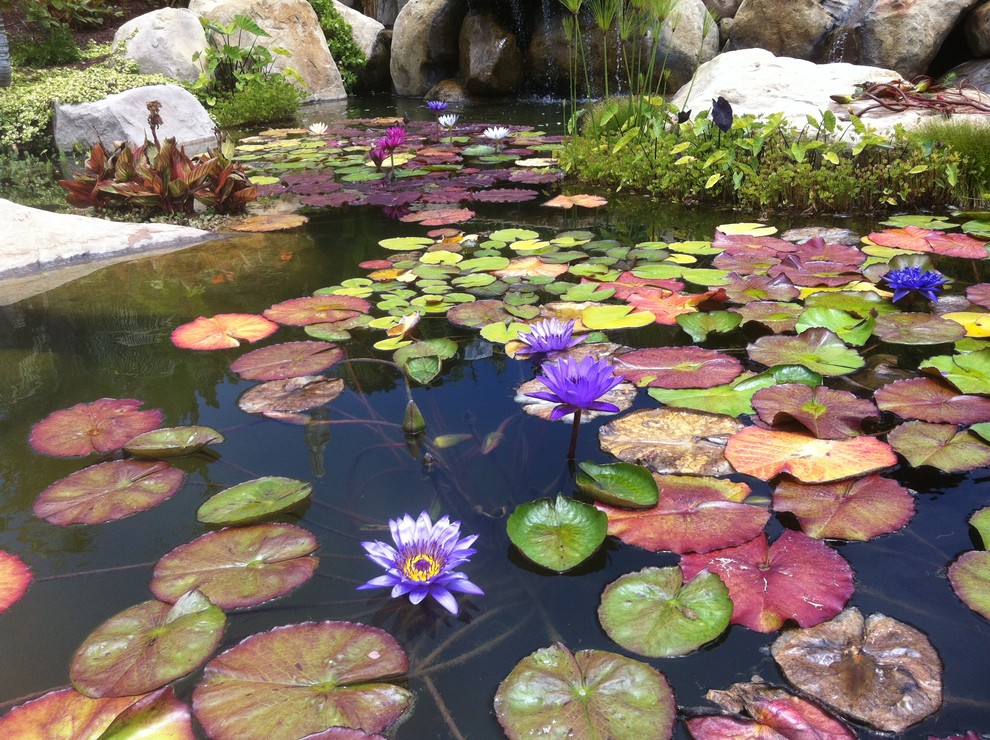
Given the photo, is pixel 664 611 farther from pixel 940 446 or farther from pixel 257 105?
pixel 257 105

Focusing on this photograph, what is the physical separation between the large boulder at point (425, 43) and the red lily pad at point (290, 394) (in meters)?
9.88

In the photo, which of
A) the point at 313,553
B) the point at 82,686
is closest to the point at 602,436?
the point at 313,553

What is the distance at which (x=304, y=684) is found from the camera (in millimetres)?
1090

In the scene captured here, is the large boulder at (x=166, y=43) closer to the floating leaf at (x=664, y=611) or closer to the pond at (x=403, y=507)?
the pond at (x=403, y=507)

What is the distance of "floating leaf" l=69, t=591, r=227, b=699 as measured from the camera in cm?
111

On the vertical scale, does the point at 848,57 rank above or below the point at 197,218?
above

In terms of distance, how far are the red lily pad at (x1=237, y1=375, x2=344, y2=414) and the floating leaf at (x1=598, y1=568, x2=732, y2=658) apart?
107 centimetres

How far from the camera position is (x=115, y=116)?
6.14 metres

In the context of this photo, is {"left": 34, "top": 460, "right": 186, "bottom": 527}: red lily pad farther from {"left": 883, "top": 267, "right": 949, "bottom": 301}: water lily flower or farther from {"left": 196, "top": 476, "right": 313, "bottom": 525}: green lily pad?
{"left": 883, "top": 267, "right": 949, "bottom": 301}: water lily flower

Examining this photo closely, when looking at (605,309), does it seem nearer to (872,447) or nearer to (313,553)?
(872,447)

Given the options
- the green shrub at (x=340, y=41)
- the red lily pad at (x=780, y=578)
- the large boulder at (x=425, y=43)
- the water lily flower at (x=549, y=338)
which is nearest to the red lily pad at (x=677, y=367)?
the water lily flower at (x=549, y=338)

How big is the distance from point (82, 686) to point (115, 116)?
628 centimetres

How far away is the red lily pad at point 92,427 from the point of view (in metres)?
1.79

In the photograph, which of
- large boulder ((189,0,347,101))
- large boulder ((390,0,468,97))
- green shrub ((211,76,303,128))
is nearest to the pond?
green shrub ((211,76,303,128))
